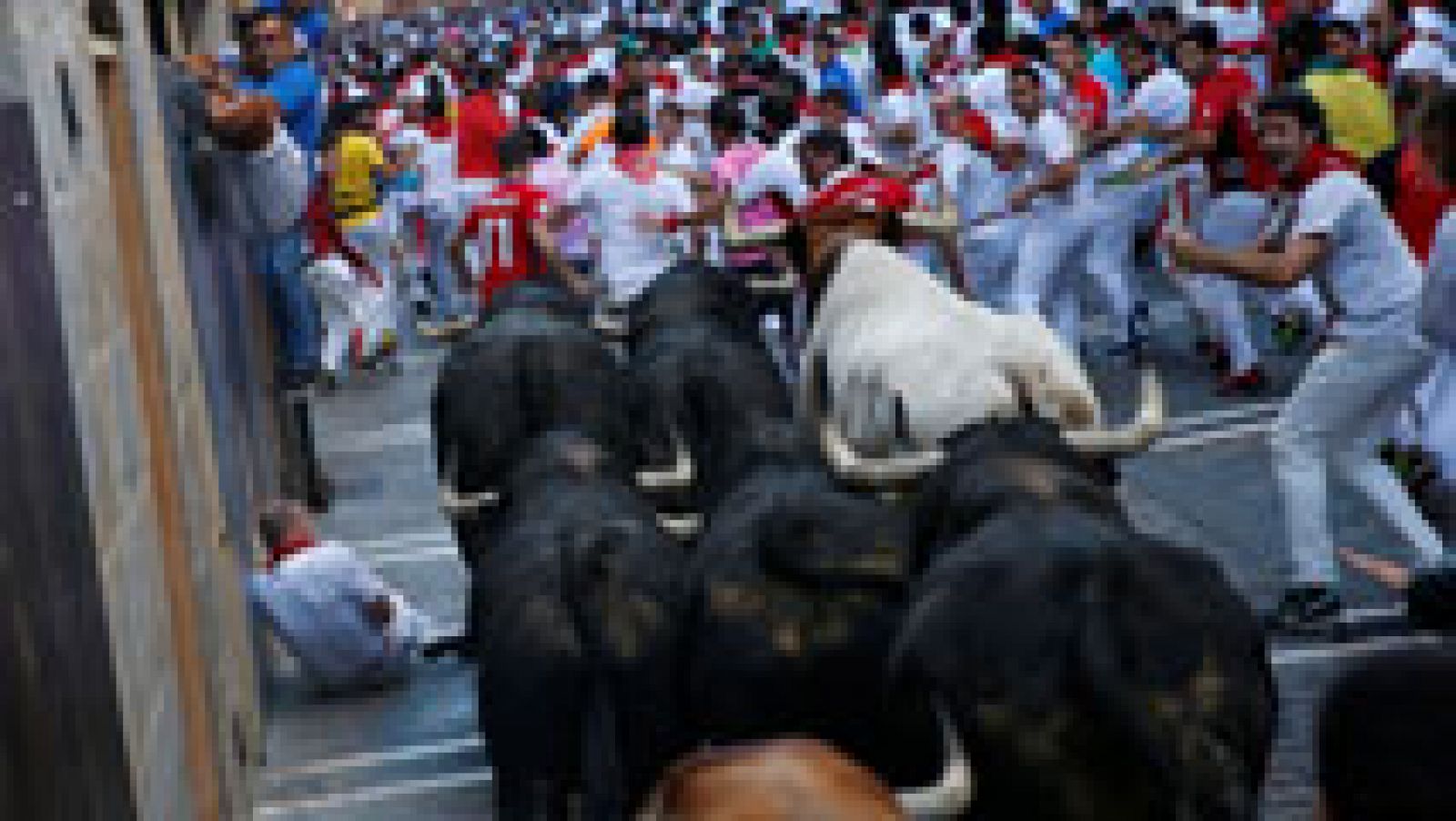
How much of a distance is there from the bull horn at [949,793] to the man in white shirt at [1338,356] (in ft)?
12.6

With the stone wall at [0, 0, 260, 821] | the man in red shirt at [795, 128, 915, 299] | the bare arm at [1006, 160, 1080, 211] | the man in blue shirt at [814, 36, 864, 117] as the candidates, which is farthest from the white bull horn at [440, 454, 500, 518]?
Answer: the man in blue shirt at [814, 36, 864, 117]

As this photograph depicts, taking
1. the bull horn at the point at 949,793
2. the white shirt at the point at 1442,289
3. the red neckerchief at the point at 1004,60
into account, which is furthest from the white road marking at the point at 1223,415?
the bull horn at the point at 949,793

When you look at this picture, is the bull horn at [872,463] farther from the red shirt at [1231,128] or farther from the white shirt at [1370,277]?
the red shirt at [1231,128]

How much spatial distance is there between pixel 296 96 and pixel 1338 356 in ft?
20.9

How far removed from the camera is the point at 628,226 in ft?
42.2

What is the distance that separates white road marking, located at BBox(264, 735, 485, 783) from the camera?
9305mm

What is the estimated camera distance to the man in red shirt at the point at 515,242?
38.0 feet

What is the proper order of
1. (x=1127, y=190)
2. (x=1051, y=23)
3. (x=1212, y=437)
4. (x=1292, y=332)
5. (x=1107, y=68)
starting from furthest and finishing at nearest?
1. (x=1051, y=23)
2. (x=1107, y=68)
3. (x=1292, y=332)
4. (x=1127, y=190)
5. (x=1212, y=437)

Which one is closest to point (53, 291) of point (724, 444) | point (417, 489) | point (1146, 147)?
point (724, 444)

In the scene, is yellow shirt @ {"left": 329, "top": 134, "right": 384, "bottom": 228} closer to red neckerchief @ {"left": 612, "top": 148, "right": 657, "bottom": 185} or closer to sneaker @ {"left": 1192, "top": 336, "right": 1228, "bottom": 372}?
red neckerchief @ {"left": 612, "top": 148, "right": 657, "bottom": 185}

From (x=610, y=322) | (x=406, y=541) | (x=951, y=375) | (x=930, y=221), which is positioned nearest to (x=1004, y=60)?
(x=406, y=541)

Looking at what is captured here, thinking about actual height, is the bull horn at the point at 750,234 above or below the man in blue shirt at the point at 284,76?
below

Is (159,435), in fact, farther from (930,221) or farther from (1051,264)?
(1051,264)

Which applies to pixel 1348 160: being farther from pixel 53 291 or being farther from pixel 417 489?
pixel 417 489
